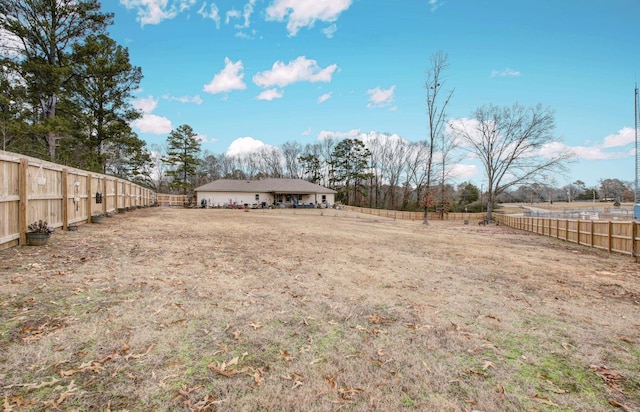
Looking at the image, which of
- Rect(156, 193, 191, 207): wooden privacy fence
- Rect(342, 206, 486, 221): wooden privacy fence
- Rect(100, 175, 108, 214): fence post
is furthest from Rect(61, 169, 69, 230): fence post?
Rect(342, 206, 486, 221): wooden privacy fence

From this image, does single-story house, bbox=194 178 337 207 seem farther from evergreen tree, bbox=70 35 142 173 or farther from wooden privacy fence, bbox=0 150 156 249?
wooden privacy fence, bbox=0 150 156 249

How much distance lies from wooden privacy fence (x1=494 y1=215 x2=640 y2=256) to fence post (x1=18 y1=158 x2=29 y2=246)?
17.2m

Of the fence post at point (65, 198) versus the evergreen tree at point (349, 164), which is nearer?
the fence post at point (65, 198)

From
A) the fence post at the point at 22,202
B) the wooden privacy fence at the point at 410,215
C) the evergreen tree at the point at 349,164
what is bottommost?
the wooden privacy fence at the point at 410,215

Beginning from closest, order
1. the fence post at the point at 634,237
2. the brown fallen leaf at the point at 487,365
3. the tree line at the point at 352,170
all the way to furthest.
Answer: the brown fallen leaf at the point at 487,365
the fence post at the point at 634,237
the tree line at the point at 352,170

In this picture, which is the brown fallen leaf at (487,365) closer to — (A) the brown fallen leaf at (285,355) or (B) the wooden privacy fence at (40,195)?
(A) the brown fallen leaf at (285,355)

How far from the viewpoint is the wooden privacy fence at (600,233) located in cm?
949

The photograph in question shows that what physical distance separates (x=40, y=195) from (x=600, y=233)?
61.5 ft

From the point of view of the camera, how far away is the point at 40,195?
698 centimetres

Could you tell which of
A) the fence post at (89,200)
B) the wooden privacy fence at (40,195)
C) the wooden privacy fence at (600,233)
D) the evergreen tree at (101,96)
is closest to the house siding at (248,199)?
the evergreen tree at (101,96)

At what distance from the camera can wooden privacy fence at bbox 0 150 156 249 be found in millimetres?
5754

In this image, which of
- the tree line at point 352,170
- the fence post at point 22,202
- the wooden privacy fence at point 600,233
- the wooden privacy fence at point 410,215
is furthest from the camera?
the tree line at point 352,170

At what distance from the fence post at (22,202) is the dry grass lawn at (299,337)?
1.85 feet

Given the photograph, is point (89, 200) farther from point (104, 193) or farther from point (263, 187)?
point (263, 187)
